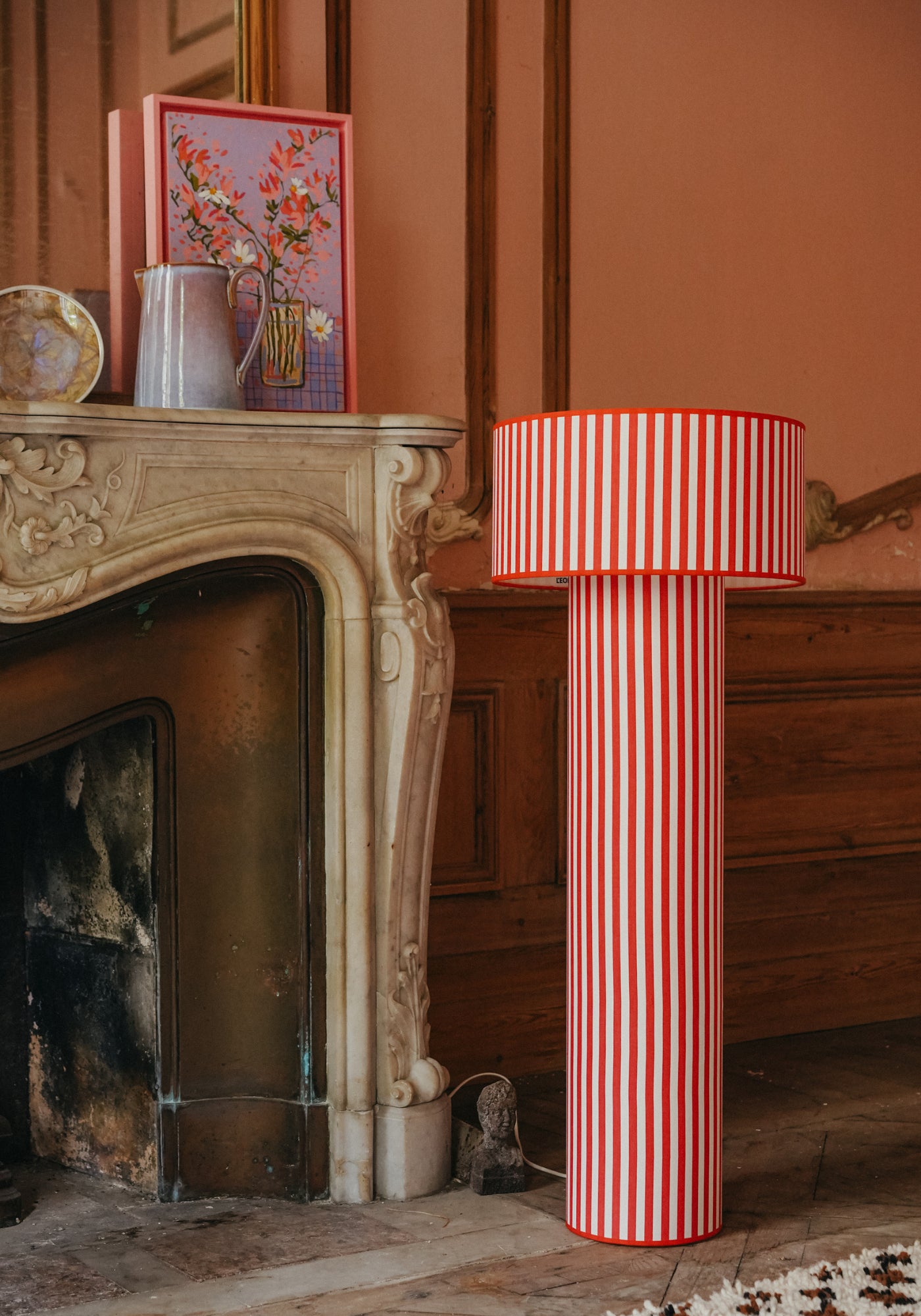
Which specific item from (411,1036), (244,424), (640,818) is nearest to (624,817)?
(640,818)

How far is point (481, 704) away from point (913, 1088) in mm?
1263

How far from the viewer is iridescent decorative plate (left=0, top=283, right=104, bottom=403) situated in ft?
8.59

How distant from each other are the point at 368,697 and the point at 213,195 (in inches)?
37.4

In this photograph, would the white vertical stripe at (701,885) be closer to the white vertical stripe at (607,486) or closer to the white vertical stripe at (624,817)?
the white vertical stripe at (624,817)

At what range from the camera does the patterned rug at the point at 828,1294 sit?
2227 millimetres

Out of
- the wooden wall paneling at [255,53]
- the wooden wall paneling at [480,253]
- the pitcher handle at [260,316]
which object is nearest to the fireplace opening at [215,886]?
the pitcher handle at [260,316]

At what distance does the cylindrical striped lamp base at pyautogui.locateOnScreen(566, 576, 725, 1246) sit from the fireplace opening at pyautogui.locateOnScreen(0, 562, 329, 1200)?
1.69 feet

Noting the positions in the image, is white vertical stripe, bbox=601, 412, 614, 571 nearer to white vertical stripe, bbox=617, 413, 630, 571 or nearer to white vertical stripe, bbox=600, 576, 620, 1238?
white vertical stripe, bbox=617, 413, 630, 571

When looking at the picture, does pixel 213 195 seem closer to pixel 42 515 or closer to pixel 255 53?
pixel 255 53

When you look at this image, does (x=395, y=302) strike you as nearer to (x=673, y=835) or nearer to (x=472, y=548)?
(x=472, y=548)

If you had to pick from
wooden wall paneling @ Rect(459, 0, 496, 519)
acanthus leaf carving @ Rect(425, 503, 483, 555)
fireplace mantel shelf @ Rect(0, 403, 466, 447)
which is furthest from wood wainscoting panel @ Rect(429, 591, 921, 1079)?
fireplace mantel shelf @ Rect(0, 403, 466, 447)

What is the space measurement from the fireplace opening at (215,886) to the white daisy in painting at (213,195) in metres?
0.68

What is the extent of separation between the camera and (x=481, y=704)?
3.41 m

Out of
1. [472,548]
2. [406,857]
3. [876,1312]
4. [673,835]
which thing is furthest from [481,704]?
[876,1312]
